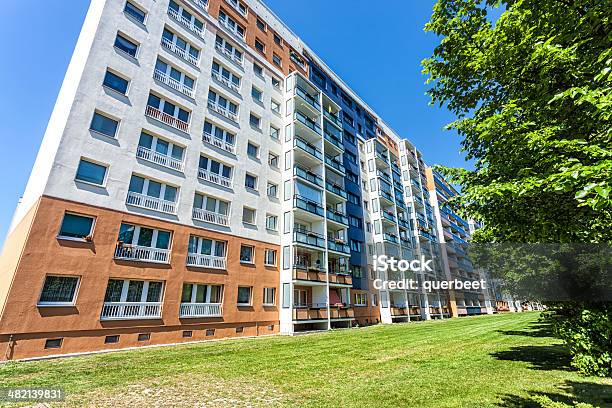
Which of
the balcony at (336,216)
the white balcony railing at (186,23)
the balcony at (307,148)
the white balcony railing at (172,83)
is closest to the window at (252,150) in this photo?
the balcony at (307,148)

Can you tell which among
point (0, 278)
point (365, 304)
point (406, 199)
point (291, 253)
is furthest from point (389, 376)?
point (406, 199)

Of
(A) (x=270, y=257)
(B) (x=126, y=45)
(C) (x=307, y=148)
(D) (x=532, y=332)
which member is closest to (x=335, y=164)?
(C) (x=307, y=148)

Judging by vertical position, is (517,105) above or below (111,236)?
above

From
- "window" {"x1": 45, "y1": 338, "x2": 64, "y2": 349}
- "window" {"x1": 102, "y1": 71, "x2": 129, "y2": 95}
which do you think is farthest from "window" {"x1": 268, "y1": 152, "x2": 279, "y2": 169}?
"window" {"x1": 45, "y1": 338, "x2": 64, "y2": 349}

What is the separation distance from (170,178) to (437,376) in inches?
714

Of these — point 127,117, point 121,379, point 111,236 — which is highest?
point 127,117

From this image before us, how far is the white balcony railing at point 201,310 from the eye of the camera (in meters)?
18.2

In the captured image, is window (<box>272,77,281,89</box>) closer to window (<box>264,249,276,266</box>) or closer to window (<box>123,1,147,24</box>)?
window (<box>123,1,147,24</box>)

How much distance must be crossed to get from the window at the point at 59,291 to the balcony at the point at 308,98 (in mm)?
25294

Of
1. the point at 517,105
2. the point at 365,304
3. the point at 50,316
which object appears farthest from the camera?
the point at 365,304

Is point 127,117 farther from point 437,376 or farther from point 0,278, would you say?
point 437,376

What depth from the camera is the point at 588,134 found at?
6574mm

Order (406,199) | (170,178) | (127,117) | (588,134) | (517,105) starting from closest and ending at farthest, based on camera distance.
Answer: (588,134)
(517,105)
(127,117)
(170,178)
(406,199)

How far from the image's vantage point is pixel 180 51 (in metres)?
22.8
